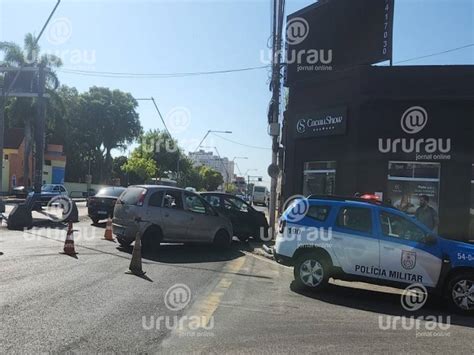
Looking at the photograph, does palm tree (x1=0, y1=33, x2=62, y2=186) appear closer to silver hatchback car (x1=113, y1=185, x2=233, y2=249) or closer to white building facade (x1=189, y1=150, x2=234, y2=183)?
silver hatchback car (x1=113, y1=185, x2=233, y2=249)

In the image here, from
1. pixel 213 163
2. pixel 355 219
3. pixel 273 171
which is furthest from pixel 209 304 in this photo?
pixel 213 163

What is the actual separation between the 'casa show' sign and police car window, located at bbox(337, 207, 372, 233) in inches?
323

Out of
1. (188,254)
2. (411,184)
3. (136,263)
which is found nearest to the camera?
(136,263)

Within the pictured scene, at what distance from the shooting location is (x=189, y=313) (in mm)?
7230

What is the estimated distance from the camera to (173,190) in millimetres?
13672

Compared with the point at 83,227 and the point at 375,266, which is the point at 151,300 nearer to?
the point at 375,266

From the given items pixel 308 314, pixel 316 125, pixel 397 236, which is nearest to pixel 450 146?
pixel 316 125

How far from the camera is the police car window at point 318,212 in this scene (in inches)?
379

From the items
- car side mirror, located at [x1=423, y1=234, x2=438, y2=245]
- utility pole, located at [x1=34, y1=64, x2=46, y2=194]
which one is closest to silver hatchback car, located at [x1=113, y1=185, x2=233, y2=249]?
car side mirror, located at [x1=423, y1=234, x2=438, y2=245]

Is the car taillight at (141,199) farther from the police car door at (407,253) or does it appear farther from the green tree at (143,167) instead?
the green tree at (143,167)

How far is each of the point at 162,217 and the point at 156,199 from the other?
1.62ft

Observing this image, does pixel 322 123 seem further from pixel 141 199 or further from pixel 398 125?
pixel 141 199

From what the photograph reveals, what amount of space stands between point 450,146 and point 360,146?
273 cm

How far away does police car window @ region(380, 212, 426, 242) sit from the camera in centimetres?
891
